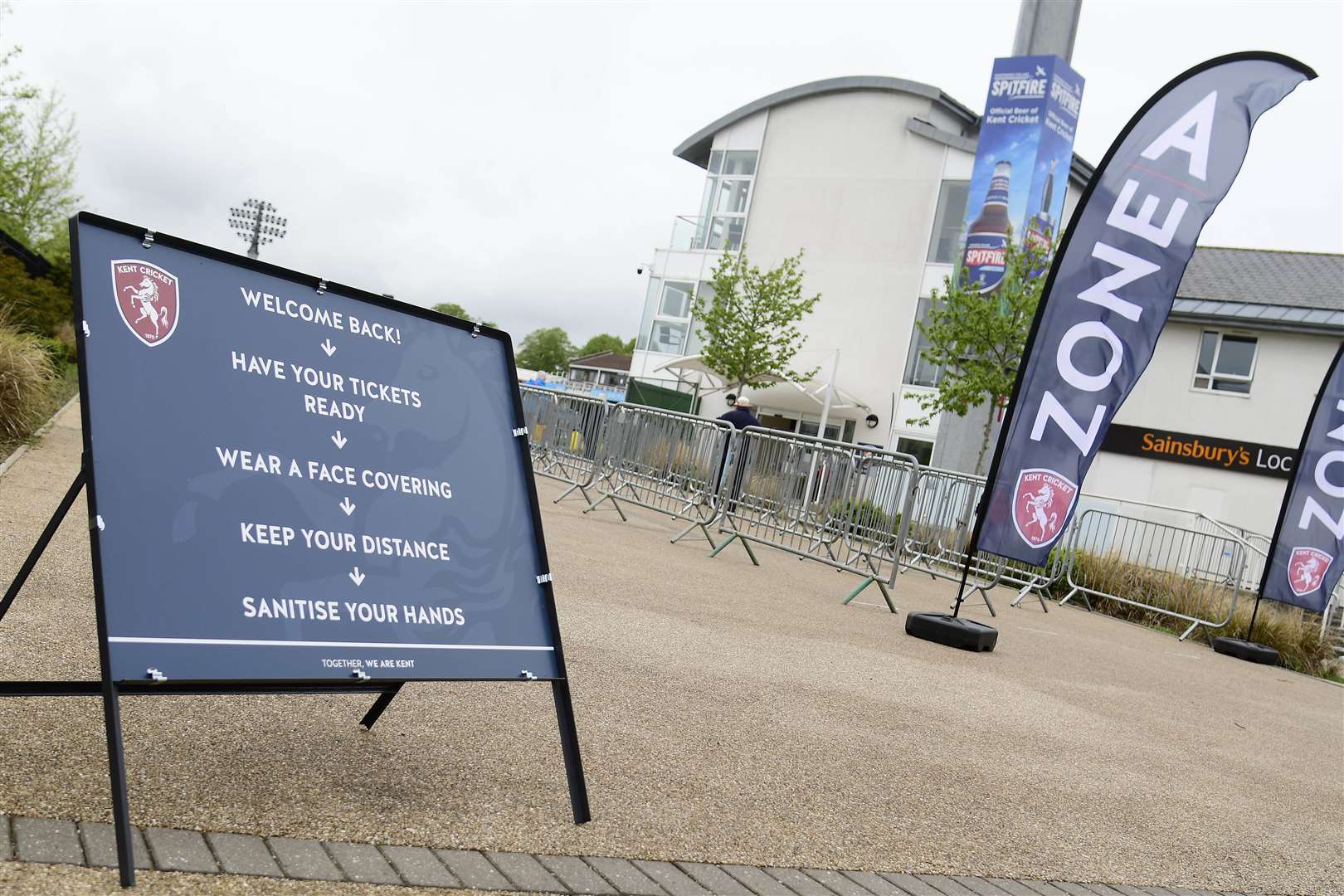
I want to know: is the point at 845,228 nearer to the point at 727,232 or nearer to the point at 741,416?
the point at 727,232

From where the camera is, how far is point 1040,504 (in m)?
8.67

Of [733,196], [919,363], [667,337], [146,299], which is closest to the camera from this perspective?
[146,299]

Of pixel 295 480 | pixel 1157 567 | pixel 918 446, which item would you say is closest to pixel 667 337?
pixel 918 446

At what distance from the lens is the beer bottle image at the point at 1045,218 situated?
29.7 m

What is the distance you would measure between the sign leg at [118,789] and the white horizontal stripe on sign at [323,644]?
153 mm

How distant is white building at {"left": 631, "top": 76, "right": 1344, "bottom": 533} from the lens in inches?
1209

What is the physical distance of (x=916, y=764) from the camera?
5.26 meters

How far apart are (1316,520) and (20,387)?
13275 mm

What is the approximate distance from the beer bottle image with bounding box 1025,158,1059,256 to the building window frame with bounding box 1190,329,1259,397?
5.02m

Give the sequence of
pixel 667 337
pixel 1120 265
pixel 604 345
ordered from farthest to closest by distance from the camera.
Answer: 1. pixel 604 345
2. pixel 667 337
3. pixel 1120 265

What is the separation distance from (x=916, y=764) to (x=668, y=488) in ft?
28.9

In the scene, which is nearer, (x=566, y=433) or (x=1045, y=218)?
(x=566, y=433)

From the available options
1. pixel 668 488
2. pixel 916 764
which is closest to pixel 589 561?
pixel 668 488

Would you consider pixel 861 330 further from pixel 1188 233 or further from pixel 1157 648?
pixel 1188 233
